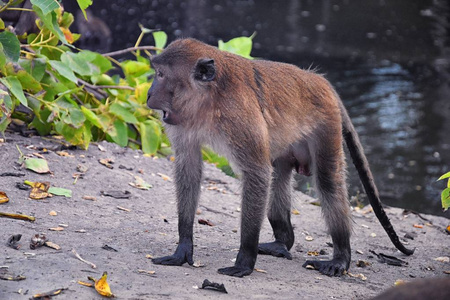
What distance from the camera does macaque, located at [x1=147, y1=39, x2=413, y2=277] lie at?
4.39 metres

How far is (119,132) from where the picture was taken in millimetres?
6691

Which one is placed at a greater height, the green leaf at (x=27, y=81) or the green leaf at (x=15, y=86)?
the green leaf at (x=15, y=86)

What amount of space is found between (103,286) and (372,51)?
49.3 ft

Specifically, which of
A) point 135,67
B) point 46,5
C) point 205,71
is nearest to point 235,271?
point 205,71

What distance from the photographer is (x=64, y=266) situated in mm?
3852

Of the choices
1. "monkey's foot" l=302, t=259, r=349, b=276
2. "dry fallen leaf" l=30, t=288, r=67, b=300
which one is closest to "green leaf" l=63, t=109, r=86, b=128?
"monkey's foot" l=302, t=259, r=349, b=276

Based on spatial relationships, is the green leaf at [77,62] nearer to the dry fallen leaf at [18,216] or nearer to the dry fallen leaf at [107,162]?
the dry fallen leaf at [107,162]

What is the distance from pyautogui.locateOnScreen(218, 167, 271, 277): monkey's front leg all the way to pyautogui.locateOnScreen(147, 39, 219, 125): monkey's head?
1.75 feet

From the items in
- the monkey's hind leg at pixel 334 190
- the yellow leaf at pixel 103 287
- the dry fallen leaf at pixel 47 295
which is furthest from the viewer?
the monkey's hind leg at pixel 334 190

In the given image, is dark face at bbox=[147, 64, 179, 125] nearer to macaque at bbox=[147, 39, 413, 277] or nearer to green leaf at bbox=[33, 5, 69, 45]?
macaque at bbox=[147, 39, 413, 277]

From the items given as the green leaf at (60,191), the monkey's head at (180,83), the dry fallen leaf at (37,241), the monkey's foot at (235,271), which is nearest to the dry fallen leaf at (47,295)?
the dry fallen leaf at (37,241)

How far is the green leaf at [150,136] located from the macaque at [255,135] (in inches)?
72.5

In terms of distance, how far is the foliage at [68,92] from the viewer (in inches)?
217

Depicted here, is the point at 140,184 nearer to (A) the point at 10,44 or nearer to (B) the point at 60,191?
(B) the point at 60,191
